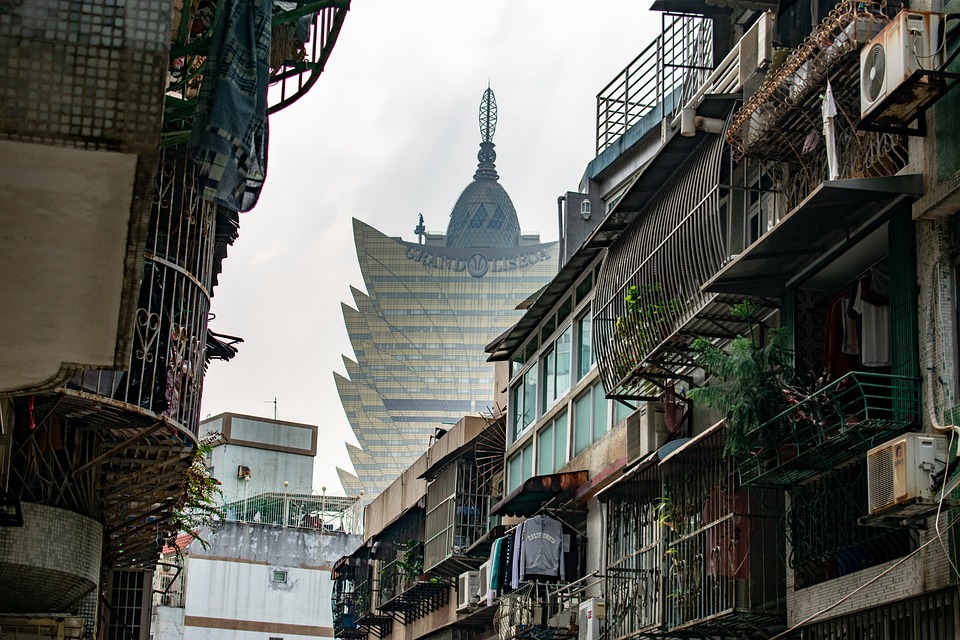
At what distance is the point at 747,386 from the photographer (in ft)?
46.8

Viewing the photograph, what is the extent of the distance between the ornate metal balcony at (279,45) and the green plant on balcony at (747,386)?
5.09 metres

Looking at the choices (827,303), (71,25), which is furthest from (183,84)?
(827,303)

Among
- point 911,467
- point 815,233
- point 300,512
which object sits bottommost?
point 911,467

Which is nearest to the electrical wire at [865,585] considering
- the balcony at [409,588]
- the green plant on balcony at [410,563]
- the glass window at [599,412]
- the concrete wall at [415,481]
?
the glass window at [599,412]

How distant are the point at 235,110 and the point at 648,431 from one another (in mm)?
10957

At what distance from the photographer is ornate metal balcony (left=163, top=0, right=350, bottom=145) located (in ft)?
35.6

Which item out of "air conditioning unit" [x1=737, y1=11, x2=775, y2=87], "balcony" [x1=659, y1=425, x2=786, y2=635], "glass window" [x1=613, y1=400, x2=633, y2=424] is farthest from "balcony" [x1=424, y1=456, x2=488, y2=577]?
"air conditioning unit" [x1=737, y1=11, x2=775, y2=87]

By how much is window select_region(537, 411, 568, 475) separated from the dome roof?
135736 millimetres

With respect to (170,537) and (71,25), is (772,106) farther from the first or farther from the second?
(170,537)

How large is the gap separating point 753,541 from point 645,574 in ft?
10.3

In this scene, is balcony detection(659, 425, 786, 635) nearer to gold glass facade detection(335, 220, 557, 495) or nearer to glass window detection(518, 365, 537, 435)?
glass window detection(518, 365, 537, 435)

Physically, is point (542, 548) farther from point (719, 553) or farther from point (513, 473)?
point (719, 553)

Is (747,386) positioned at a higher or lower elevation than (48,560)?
higher

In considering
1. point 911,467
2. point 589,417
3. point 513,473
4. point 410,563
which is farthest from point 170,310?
point 410,563
